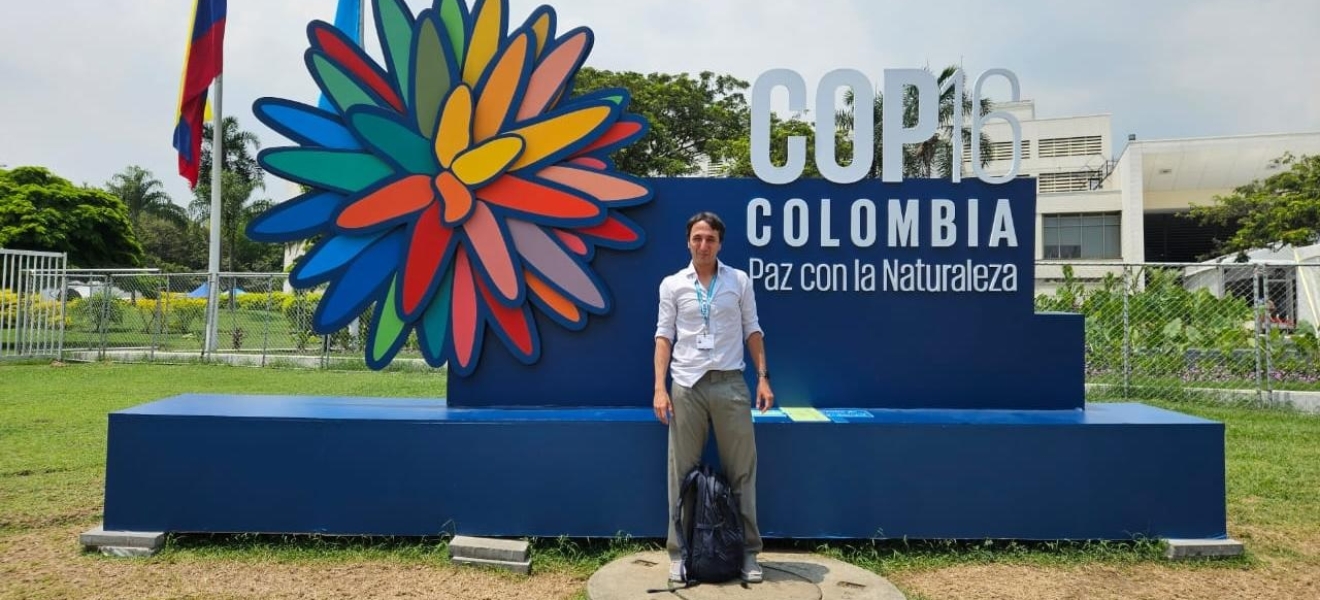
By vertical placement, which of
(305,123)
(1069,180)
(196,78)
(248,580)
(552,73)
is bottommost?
(248,580)

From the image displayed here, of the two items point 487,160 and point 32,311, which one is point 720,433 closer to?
point 487,160

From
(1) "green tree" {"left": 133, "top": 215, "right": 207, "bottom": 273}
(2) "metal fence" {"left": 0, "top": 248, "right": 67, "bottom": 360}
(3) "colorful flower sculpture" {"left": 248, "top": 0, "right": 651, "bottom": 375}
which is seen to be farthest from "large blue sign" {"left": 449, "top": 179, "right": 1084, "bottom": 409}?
(1) "green tree" {"left": 133, "top": 215, "right": 207, "bottom": 273}

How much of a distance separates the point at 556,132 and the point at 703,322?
160 centimetres

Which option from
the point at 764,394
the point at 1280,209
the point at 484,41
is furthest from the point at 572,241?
the point at 1280,209

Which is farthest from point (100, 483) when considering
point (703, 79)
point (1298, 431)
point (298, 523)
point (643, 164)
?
point (703, 79)

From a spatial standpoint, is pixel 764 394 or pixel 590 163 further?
pixel 590 163

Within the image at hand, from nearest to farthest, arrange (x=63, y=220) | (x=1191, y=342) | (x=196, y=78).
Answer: (x=1191, y=342) → (x=196, y=78) → (x=63, y=220)

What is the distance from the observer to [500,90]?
15.1 ft

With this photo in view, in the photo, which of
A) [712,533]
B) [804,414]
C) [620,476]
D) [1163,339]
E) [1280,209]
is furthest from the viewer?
[1280,209]

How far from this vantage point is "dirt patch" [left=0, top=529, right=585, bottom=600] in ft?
11.9

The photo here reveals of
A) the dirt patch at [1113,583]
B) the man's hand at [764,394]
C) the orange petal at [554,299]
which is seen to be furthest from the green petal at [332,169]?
the dirt patch at [1113,583]

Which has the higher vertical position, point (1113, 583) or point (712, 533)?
point (712, 533)

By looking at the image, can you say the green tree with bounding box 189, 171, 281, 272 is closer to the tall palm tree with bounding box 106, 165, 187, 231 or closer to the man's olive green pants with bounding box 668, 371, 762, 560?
the tall palm tree with bounding box 106, 165, 187, 231

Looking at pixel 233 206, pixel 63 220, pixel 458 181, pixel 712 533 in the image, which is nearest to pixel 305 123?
pixel 458 181
